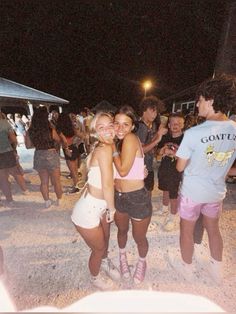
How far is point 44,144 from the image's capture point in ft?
15.0

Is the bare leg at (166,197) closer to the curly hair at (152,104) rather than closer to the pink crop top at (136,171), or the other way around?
the curly hair at (152,104)

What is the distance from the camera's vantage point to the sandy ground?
8.76ft

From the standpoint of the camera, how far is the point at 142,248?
9.07 feet

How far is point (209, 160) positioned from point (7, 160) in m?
4.14

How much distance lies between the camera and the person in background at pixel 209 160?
2283 mm

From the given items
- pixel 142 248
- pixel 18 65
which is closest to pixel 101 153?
pixel 142 248

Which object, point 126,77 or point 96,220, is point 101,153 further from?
point 126,77

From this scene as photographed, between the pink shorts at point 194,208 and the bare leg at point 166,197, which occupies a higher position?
the pink shorts at point 194,208

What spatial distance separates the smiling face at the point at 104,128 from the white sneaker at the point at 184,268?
1.88 meters

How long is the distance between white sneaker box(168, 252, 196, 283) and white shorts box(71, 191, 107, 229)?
1.40m

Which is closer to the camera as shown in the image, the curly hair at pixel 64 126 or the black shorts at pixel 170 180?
the black shorts at pixel 170 180

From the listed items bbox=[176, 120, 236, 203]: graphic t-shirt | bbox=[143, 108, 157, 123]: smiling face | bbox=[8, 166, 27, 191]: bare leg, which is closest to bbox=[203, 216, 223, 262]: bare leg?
bbox=[176, 120, 236, 203]: graphic t-shirt

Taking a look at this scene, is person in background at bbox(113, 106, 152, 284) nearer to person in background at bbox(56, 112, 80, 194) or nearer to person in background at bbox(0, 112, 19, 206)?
person in background at bbox(56, 112, 80, 194)

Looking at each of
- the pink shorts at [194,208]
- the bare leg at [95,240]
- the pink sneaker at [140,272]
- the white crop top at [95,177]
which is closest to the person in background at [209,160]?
the pink shorts at [194,208]
